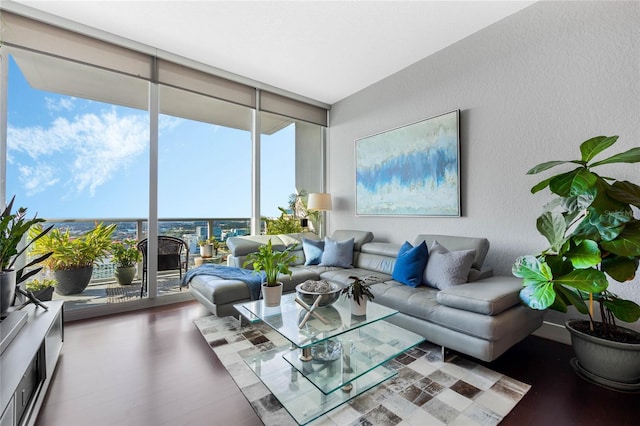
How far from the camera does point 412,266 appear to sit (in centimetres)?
266

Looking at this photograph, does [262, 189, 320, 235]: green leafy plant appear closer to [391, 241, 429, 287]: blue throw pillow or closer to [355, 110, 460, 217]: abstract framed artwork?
[355, 110, 460, 217]: abstract framed artwork

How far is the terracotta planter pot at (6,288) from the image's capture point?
1607mm

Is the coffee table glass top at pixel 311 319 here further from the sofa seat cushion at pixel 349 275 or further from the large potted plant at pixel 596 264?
the large potted plant at pixel 596 264

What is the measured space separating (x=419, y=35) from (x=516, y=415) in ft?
11.0

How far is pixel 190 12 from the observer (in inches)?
104

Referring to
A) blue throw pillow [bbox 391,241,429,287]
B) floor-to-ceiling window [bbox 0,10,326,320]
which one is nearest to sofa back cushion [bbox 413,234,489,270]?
blue throw pillow [bbox 391,241,429,287]

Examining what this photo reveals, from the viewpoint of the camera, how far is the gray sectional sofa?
185cm

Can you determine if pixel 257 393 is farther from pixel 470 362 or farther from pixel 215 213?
pixel 215 213

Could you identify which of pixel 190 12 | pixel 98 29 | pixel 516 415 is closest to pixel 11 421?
pixel 516 415

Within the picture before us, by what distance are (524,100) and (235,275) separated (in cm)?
330

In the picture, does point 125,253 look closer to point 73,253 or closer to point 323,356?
point 73,253

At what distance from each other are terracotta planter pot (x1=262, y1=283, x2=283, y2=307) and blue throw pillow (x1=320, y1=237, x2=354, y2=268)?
148 centimetres

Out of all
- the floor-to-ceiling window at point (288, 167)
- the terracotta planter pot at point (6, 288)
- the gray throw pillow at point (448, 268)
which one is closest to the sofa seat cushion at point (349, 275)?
the gray throw pillow at point (448, 268)

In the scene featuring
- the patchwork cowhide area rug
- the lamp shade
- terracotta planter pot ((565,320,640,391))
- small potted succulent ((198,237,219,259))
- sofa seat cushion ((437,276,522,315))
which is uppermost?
the lamp shade
